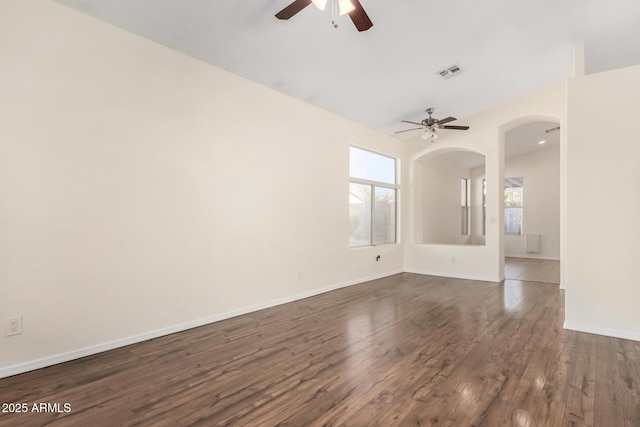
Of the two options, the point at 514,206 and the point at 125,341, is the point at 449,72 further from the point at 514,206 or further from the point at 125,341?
the point at 514,206

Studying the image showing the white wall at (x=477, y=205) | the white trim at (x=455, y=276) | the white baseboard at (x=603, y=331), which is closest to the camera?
the white baseboard at (x=603, y=331)

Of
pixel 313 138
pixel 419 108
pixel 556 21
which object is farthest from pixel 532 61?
pixel 313 138

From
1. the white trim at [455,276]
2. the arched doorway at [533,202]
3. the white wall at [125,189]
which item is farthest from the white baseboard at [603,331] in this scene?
the arched doorway at [533,202]

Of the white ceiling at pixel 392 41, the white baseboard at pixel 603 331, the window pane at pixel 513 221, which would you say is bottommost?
the white baseboard at pixel 603 331

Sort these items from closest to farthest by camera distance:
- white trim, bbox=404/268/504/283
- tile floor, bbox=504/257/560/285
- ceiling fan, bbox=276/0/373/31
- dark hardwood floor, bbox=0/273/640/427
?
dark hardwood floor, bbox=0/273/640/427 → ceiling fan, bbox=276/0/373/31 → white trim, bbox=404/268/504/283 → tile floor, bbox=504/257/560/285

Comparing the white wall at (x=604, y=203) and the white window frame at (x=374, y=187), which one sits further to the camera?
the white window frame at (x=374, y=187)

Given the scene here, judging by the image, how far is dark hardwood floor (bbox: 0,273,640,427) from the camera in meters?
1.89

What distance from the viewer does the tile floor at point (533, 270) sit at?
21.0 ft

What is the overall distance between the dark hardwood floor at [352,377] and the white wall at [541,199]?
6853mm

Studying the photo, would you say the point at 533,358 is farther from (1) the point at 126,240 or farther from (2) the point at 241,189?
(1) the point at 126,240

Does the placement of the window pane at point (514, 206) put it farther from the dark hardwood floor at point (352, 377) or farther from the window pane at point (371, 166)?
the dark hardwood floor at point (352, 377)

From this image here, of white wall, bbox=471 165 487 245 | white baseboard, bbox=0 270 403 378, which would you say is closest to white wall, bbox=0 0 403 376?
white baseboard, bbox=0 270 403 378

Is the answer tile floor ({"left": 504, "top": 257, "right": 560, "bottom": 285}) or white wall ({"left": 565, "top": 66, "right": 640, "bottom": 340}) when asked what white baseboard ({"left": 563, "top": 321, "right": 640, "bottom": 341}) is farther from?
tile floor ({"left": 504, "top": 257, "right": 560, "bottom": 285})

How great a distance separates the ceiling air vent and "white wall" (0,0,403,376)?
85.4 inches
